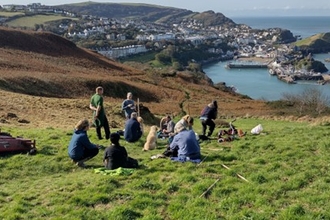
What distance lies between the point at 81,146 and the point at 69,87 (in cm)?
3015

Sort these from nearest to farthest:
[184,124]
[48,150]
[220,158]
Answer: [220,158], [184,124], [48,150]

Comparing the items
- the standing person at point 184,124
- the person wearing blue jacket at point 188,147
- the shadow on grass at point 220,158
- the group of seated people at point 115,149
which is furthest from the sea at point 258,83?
the person wearing blue jacket at point 188,147

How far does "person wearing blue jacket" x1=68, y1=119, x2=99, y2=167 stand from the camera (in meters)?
12.8

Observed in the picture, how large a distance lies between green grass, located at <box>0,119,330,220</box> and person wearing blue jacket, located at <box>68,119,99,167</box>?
34cm

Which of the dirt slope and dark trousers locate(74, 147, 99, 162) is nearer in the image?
dark trousers locate(74, 147, 99, 162)

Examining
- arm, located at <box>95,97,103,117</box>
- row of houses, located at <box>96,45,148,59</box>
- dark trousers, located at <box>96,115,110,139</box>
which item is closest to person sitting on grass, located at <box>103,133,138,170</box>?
arm, located at <box>95,97,103,117</box>

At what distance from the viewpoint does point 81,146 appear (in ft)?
42.2

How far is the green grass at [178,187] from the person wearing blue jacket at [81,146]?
0.34 m

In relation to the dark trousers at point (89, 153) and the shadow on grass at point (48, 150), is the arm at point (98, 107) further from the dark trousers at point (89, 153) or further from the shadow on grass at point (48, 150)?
the dark trousers at point (89, 153)

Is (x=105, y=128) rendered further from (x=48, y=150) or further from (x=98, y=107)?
(x=48, y=150)

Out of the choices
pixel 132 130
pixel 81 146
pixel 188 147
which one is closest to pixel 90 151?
pixel 81 146

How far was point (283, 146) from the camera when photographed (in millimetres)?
14773

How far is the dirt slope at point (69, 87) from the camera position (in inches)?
1113

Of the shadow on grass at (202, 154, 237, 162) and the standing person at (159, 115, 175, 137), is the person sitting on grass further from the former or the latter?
the standing person at (159, 115, 175, 137)
